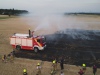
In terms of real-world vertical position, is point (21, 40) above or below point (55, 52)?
above

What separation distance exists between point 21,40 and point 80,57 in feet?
32.9

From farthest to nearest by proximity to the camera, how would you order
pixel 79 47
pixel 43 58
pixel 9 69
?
pixel 79 47, pixel 43 58, pixel 9 69

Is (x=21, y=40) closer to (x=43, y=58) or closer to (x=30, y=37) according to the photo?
(x=30, y=37)

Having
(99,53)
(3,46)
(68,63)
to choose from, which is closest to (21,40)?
(3,46)

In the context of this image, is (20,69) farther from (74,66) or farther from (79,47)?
(79,47)

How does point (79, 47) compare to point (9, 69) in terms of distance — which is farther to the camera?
point (79, 47)

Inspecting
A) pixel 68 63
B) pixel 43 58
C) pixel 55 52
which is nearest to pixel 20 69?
pixel 43 58

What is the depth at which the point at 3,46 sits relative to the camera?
30.4 m

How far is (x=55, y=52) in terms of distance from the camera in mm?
26703

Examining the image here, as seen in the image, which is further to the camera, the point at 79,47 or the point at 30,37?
the point at 79,47

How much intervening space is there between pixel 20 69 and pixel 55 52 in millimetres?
8103

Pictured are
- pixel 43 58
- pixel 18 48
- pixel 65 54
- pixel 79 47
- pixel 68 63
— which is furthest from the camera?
pixel 79 47

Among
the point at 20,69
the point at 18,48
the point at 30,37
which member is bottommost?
the point at 20,69

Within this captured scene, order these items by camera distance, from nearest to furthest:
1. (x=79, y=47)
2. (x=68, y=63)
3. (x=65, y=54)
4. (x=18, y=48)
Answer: (x=68, y=63) → (x=65, y=54) → (x=18, y=48) → (x=79, y=47)
